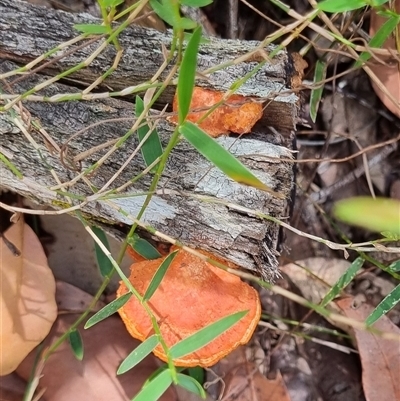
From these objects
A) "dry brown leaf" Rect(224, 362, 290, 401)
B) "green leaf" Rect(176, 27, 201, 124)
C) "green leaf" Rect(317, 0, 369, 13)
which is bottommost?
"dry brown leaf" Rect(224, 362, 290, 401)

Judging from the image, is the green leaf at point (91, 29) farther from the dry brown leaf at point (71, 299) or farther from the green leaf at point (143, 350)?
the dry brown leaf at point (71, 299)

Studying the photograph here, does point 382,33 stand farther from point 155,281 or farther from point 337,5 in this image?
point 155,281

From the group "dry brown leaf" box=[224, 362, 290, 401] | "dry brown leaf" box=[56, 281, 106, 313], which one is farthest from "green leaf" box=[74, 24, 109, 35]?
"dry brown leaf" box=[224, 362, 290, 401]

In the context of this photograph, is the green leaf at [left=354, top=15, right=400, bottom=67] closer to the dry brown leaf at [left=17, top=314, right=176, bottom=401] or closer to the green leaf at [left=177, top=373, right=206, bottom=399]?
the green leaf at [left=177, top=373, right=206, bottom=399]

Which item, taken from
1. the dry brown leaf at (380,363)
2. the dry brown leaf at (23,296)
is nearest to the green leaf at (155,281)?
the dry brown leaf at (23,296)

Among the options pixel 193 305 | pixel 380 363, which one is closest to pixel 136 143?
pixel 193 305

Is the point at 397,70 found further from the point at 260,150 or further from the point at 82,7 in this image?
the point at 82,7

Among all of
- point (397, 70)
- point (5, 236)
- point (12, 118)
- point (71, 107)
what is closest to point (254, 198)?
point (71, 107)
